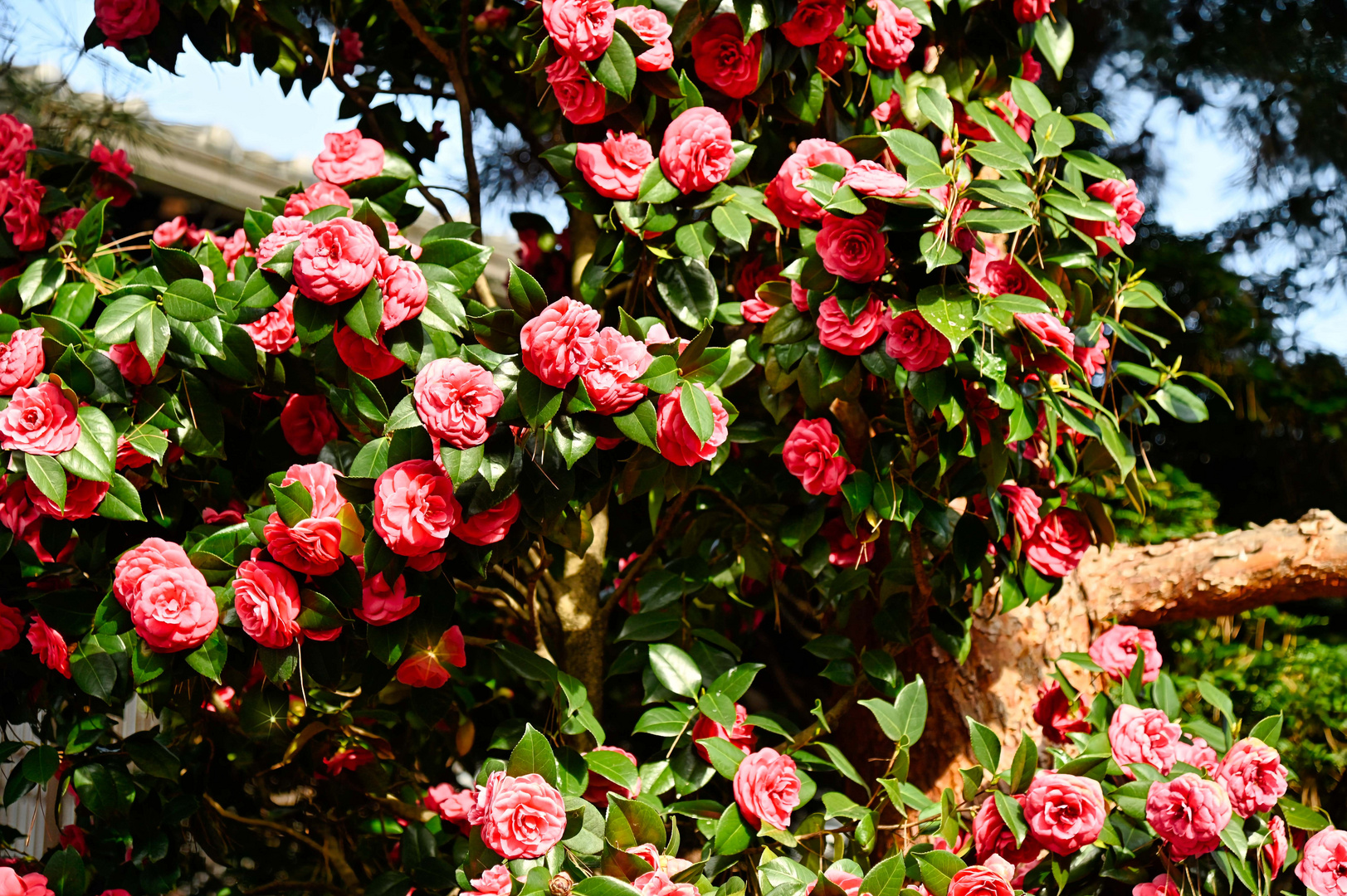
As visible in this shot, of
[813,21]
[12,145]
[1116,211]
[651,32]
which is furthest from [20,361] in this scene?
[1116,211]

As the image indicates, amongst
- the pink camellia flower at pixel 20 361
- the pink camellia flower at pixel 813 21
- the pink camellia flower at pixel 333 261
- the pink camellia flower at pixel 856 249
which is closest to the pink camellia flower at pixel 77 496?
the pink camellia flower at pixel 20 361

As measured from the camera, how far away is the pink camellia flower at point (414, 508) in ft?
3.30

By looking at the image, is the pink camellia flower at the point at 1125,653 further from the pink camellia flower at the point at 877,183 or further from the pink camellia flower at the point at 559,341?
the pink camellia flower at the point at 559,341

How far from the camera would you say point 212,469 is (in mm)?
1375

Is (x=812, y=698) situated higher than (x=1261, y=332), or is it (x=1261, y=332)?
(x=1261, y=332)

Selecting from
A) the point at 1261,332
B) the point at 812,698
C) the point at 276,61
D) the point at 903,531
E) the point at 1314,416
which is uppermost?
the point at 1261,332

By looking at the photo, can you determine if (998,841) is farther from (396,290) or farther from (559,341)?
(396,290)

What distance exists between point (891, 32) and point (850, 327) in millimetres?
472

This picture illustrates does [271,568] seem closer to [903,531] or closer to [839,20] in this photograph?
[903,531]

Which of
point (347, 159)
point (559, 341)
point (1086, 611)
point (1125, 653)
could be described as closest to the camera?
point (559, 341)

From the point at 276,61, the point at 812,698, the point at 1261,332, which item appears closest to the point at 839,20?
the point at 276,61

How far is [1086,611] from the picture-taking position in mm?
1752

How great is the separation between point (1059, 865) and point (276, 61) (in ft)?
5.37

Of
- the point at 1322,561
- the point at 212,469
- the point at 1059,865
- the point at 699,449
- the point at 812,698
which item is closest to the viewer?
the point at 699,449
